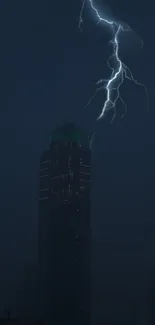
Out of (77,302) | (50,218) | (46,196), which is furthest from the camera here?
(46,196)

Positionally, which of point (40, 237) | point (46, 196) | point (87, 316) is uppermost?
point (46, 196)

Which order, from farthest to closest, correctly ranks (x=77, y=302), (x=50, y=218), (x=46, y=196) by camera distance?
1. (x=46, y=196)
2. (x=50, y=218)
3. (x=77, y=302)

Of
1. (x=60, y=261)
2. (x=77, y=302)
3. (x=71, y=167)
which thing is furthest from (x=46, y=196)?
(x=77, y=302)

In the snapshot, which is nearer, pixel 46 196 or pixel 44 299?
pixel 44 299

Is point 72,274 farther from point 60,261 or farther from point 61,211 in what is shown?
point 61,211

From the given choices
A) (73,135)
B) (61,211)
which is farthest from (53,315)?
(73,135)

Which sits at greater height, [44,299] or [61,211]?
[61,211]
